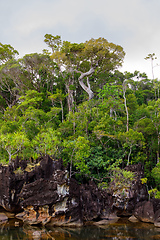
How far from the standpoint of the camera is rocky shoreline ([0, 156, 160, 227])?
15.8 m

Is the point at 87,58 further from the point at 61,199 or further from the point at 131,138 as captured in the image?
the point at 61,199

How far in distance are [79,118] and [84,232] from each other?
11.9 metres

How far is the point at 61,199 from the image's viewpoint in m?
15.9

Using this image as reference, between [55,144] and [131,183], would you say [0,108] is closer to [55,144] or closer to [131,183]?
[55,144]

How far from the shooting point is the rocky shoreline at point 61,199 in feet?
52.0

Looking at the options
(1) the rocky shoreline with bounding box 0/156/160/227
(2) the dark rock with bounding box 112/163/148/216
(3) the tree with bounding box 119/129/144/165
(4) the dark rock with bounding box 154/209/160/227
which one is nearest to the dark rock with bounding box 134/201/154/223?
(1) the rocky shoreline with bounding box 0/156/160/227

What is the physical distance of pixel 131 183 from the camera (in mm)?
19344

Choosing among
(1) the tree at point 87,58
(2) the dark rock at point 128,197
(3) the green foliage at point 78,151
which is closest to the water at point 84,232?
(2) the dark rock at point 128,197

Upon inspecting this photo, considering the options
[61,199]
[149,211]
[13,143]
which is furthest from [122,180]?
[13,143]

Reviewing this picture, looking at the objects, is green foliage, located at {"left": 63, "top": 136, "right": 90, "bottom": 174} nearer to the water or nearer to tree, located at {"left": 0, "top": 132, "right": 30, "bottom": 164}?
tree, located at {"left": 0, "top": 132, "right": 30, "bottom": 164}

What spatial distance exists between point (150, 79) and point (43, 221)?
3790cm

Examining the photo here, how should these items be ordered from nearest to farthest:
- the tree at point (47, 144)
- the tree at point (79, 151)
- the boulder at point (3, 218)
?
the boulder at point (3, 218) → the tree at point (79, 151) → the tree at point (47, 144)

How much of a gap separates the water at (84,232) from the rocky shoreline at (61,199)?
3.12 ft

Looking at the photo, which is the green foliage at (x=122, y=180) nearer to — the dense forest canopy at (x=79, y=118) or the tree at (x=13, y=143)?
the dense forest canopy at (x=79, y=118)
